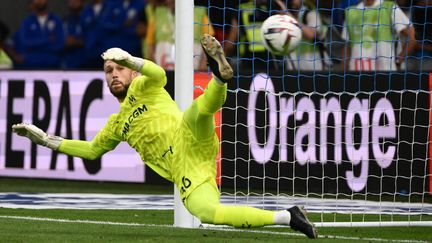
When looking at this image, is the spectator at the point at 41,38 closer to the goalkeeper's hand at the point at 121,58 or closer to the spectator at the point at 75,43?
the spectator at the point at 75,43

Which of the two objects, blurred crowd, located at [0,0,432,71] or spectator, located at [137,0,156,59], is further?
spectator, located at [137,0,156,59]

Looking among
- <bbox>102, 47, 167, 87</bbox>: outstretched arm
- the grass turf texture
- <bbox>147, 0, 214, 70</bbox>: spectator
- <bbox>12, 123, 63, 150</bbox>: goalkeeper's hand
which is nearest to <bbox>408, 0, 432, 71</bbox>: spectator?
the grass turf texture

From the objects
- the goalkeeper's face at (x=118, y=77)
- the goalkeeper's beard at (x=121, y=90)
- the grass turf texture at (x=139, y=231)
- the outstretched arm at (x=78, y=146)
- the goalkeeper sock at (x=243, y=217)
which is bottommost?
the grass turf texture at (x=139, y=231)

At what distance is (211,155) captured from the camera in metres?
9.16

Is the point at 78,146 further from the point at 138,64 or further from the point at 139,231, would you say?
the point at 138,64

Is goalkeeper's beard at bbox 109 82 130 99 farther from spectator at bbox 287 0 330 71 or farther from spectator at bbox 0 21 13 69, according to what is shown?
spectator at bbox 0 21 13 69

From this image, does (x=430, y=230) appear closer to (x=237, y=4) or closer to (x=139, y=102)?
(x=139, y=102)

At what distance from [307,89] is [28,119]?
422cm

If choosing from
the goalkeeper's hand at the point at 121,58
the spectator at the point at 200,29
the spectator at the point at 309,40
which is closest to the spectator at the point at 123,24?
the spectator at the point at 200,29

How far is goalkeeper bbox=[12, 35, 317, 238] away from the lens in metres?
8.58

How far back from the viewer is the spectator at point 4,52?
63.6 feet

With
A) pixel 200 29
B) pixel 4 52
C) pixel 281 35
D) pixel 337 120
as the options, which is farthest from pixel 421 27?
pixel 4 52

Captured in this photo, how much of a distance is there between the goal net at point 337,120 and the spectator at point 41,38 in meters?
5.30

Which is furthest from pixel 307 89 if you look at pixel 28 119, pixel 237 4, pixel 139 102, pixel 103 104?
pixel 139 102
